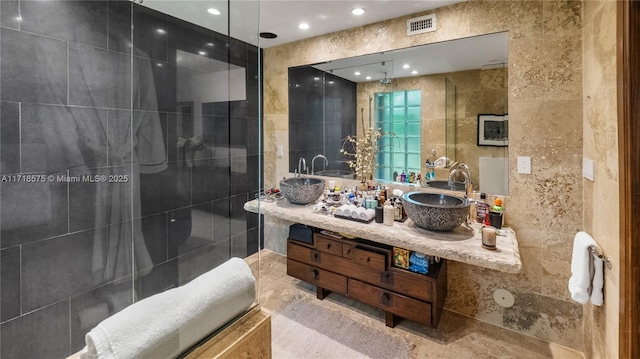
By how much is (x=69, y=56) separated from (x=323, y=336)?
2.52 m

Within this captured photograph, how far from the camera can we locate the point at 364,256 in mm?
2164

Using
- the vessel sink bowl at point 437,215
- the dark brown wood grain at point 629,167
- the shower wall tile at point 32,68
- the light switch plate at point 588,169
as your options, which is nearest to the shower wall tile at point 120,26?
the shower wall tile at point 32,68

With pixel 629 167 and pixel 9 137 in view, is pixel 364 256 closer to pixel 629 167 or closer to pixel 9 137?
pixel 629 167

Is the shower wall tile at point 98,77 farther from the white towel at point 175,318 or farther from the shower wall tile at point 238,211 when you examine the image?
the white towel at point 175,318

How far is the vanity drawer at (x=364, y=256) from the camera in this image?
2092mm

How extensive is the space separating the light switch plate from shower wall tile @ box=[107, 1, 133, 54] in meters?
3.10

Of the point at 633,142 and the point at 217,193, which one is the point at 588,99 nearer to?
the point at 633,142

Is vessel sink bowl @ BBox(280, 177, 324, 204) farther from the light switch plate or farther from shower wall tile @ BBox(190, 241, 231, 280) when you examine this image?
→ the light switch plate

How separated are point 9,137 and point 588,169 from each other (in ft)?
10.8

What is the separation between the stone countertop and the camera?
1.57 metres

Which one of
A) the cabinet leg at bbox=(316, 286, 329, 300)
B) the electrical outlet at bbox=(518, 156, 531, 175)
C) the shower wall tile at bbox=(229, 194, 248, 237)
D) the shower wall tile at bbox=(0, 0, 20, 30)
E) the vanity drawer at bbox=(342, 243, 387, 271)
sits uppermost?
the shower wall tile at bbox=(0, 0, 20, 30)

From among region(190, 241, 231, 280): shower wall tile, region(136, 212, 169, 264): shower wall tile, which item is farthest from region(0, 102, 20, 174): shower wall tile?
region(190, 241, 231, 280): shower wall tile

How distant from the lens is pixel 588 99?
1.66 m

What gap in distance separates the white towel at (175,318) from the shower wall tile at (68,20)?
1.79 meters
